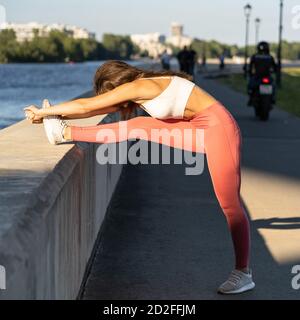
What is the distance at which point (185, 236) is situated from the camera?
6.98 meters

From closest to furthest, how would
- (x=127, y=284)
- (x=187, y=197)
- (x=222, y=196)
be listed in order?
1. (x=222, y=196)
2. (x=127, y=284)
3. (x=187, y=197)

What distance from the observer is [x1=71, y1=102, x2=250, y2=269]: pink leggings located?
193 inches

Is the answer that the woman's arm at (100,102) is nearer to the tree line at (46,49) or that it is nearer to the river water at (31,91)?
the river water at (31,91)

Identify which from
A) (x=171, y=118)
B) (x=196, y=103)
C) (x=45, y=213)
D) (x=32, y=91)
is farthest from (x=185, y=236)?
(x=32, y=91)

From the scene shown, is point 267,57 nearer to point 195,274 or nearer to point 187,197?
point 187,197

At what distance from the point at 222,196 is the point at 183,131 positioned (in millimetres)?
448

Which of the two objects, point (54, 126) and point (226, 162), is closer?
point (226, 162)

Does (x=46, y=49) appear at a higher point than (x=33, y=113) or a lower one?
lower

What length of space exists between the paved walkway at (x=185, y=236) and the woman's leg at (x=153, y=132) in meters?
0.92

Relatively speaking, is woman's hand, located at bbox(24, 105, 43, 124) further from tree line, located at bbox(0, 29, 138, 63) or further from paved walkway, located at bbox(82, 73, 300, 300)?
tree line, located at bbox(0, 29, 138, 63)

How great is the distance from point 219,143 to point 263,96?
14.7 meters

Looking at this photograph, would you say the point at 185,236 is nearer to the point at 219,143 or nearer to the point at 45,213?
the point at 219,143
